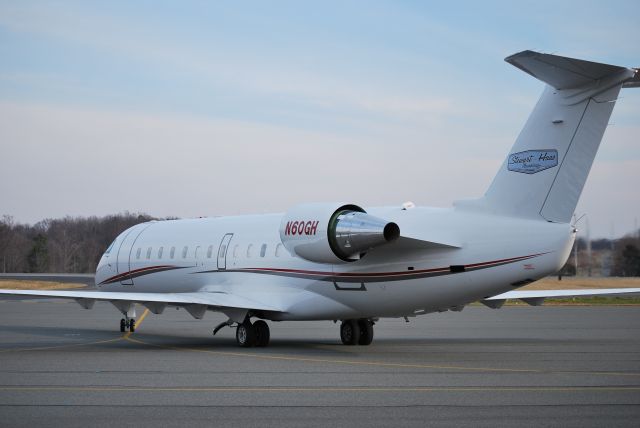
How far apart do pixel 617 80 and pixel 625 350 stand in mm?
6361

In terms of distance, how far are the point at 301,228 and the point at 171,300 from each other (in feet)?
11.5

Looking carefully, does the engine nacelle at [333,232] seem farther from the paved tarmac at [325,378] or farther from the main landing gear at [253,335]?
the main landing gear at [253,335]

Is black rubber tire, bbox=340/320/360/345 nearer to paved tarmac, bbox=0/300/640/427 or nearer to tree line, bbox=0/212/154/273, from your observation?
paved tarmac, bbox=0/300/640/427

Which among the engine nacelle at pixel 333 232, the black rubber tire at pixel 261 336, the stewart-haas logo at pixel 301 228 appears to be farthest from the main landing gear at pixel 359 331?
the stewart-haas logo at pixel 301 228

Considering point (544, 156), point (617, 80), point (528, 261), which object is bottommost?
point (528, 261)

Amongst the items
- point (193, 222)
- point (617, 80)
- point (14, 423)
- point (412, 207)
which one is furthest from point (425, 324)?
point (14, 423)

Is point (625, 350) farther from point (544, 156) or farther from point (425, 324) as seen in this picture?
point (425, 324)

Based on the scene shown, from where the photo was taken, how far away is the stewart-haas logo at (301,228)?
18.6 m

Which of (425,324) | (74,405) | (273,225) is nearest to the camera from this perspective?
(74,405)

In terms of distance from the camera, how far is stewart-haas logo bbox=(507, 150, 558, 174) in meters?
16.5

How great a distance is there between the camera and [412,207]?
19.5m

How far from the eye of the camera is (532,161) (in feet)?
55.1

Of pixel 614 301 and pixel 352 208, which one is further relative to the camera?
pixel 614 301

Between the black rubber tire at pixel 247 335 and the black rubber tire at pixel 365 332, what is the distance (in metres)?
2.53
